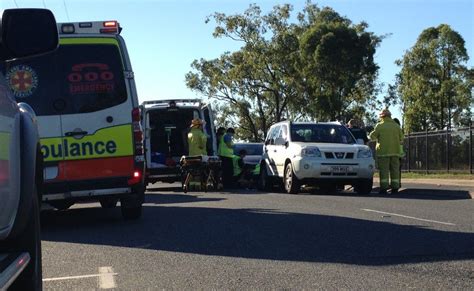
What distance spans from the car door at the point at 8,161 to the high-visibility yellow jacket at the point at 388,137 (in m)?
12.1

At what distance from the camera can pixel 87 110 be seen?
8.91 meters

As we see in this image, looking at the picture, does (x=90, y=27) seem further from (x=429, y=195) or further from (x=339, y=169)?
(x=429, y=195)

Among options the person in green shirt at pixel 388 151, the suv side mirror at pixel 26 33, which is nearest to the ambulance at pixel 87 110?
the suv side mirror at pixel 26 33

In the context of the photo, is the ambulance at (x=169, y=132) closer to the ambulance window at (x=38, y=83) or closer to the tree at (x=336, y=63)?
the ambulance window at (x=38, y=83)

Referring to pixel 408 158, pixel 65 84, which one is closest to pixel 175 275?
pixel 65 84

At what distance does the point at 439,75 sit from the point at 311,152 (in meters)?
30.8

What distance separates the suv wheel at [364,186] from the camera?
1482 centimetres

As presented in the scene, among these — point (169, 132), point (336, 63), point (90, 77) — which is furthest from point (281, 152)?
point (336, 63)

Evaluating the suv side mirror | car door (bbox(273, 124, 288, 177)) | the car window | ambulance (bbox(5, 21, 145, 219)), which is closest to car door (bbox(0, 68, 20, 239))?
the suv side mirror

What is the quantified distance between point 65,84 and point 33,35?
5.69m

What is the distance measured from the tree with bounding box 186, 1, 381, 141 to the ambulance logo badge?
102 ft

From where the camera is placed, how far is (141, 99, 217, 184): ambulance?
17305 millimetres

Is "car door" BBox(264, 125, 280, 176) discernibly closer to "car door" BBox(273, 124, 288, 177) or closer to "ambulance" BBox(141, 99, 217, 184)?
"car door" BBox(273, 124, 288, 177)

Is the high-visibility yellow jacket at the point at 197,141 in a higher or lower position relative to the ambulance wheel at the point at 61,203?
higher
